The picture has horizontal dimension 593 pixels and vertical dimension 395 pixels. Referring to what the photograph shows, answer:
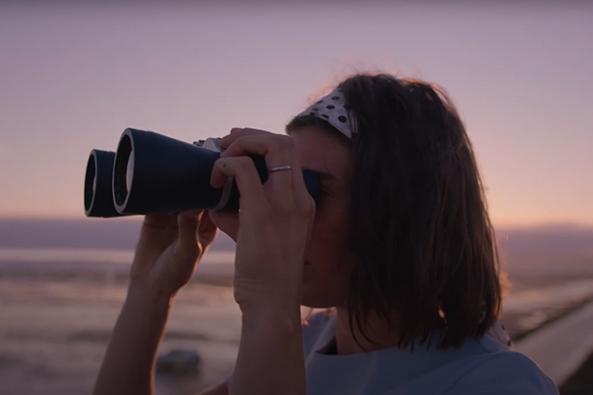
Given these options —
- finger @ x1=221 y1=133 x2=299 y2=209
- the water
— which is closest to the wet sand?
the water

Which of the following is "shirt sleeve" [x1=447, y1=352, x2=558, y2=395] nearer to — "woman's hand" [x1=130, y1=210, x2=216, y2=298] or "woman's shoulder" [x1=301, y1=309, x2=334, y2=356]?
"woman's shoulder" [x1=301, y1=309, x2=334, y2=356]

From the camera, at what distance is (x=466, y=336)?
1.13m

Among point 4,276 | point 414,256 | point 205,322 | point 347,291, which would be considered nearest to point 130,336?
point 347,291

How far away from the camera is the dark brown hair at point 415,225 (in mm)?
1089

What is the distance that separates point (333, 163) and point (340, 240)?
5.1 inches

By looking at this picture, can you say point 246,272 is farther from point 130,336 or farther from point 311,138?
point 130,336

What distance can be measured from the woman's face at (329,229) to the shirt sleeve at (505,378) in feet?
0.79

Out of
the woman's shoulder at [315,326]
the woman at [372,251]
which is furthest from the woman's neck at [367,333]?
the woman's shoulder at [315,326]

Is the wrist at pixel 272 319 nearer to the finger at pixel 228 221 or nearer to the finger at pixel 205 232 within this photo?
the finger at pixel 228 221

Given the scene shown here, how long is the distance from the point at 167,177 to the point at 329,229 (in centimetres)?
28

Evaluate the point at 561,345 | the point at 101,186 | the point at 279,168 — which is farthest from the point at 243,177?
the point at 561,345

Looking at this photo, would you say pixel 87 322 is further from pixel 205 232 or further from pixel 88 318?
pixel 205 232

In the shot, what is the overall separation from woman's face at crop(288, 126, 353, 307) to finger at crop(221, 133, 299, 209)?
0.07 meters

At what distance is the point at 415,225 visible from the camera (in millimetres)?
1102
